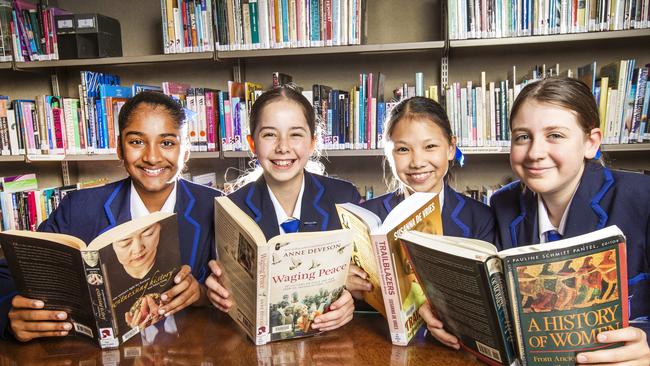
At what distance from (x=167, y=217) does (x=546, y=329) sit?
794 millimetres

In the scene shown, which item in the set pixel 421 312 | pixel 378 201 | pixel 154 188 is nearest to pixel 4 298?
pixel 154 188

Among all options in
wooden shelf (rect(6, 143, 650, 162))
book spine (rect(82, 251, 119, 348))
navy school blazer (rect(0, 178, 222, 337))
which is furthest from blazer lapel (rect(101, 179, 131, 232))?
wooden shelf (rect(6, 143, 650, 162))

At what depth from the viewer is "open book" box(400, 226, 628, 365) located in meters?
0.71

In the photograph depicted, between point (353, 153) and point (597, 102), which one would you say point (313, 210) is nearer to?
point (353, 153)

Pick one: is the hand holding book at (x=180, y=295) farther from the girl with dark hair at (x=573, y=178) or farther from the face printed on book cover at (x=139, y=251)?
the girl with dark hair at (x=573, y=178)

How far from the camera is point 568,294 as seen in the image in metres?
0.73

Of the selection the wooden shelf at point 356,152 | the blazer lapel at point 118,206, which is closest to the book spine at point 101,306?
the blazer lapel at point 118,206

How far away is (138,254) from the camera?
3.18 feet

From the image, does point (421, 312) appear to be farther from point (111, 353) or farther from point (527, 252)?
point (111, 353)

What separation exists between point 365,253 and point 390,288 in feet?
0.39

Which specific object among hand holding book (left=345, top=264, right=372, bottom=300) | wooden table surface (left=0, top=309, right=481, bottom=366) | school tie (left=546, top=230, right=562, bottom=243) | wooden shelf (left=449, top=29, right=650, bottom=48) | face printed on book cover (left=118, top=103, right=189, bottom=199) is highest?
wooden shelf (left=449, top=29, right=650, bottom=48)

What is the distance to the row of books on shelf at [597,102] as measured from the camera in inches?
82.0

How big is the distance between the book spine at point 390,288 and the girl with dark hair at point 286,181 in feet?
2.39

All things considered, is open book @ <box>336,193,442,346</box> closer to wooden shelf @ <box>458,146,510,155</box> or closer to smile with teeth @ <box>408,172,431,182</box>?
smile with teeth @ <box>408,172,431,182</box>
